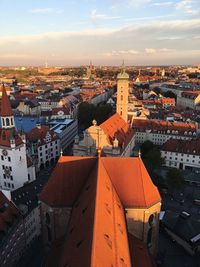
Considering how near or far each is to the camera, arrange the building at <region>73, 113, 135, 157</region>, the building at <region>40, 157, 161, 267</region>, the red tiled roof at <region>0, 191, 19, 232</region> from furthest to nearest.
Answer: the building at <region>73, 113, 135, 157</region> < the red tiled roof at <region>0, 191, 19, 232</region> < the building at <region>40, 157, 161, 267</region>

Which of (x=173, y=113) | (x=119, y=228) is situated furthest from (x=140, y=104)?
(x=119, y=228)

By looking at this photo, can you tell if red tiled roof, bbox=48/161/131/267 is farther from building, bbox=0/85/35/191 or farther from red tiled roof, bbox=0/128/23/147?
red tiled roof, bbox=0/128/23/147

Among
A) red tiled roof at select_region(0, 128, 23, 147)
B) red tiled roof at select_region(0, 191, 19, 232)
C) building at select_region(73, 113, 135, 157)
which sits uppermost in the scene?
red tiled roof at select_region(0, 128, 23, 147)

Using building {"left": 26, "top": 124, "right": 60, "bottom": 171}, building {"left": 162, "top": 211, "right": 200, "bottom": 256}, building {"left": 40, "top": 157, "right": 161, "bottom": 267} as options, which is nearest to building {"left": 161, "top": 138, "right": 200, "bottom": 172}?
building {"left": 162, "top": 211, "right": 200, "bottom": 256}

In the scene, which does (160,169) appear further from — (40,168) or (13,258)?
(13,258)

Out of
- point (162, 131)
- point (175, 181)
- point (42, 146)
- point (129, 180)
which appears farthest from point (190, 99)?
point (129, 180)
